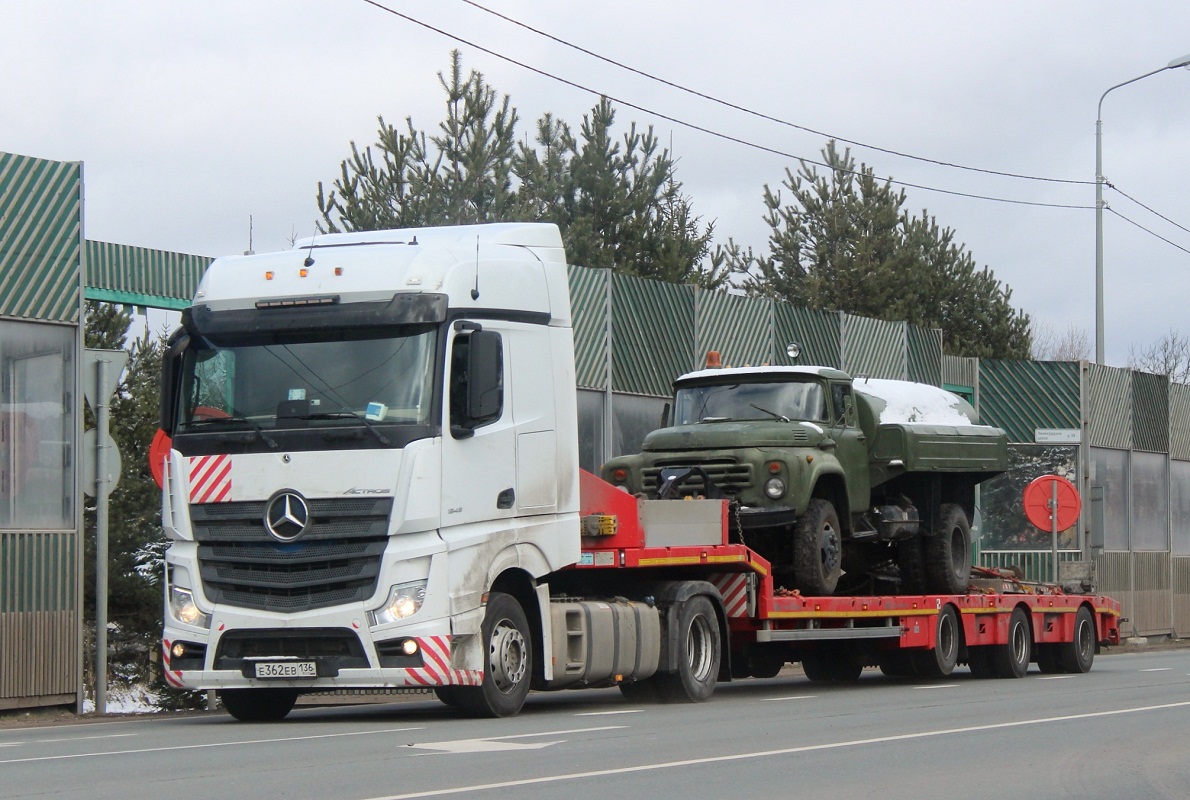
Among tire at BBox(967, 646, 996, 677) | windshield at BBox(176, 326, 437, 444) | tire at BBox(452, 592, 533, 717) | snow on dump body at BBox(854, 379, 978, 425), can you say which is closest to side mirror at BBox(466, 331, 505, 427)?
windshield at BBox(176, 326, 437, 444)

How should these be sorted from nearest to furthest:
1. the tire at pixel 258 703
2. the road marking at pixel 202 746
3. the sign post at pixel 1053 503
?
the road marking at pixel 202 746 → the tire at pixel 258 703 → the sign post at pixel 1053 503

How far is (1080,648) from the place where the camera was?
933 inches

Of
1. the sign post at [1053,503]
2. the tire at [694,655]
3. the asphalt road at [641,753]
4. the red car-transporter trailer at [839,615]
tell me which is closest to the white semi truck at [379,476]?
the asphalt road at [641,753]

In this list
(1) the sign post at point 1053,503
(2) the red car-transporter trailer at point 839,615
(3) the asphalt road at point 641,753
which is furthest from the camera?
(1) the sign post at point 1053,503

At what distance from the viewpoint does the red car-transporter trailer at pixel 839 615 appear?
50.1ft

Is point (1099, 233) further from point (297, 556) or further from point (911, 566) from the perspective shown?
point (297, 556)

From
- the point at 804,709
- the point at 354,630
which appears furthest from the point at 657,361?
the point at 354,630

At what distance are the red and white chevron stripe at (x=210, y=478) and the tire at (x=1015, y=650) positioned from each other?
1174 centimetres

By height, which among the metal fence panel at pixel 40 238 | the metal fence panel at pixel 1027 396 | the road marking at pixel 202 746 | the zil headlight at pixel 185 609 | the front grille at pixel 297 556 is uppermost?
the metal fence panel at pixel 40 238

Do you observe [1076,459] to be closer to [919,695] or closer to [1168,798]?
[919,695]

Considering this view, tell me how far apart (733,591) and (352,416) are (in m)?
5.12

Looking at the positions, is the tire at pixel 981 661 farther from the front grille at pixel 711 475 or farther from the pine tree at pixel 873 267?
the pine tree at pixel 873 267

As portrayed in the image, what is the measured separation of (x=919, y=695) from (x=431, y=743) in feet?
24.8

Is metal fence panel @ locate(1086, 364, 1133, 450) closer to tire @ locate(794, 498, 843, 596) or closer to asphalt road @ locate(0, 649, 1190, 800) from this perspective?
tire @ locate(794, 498, 843, 596)
